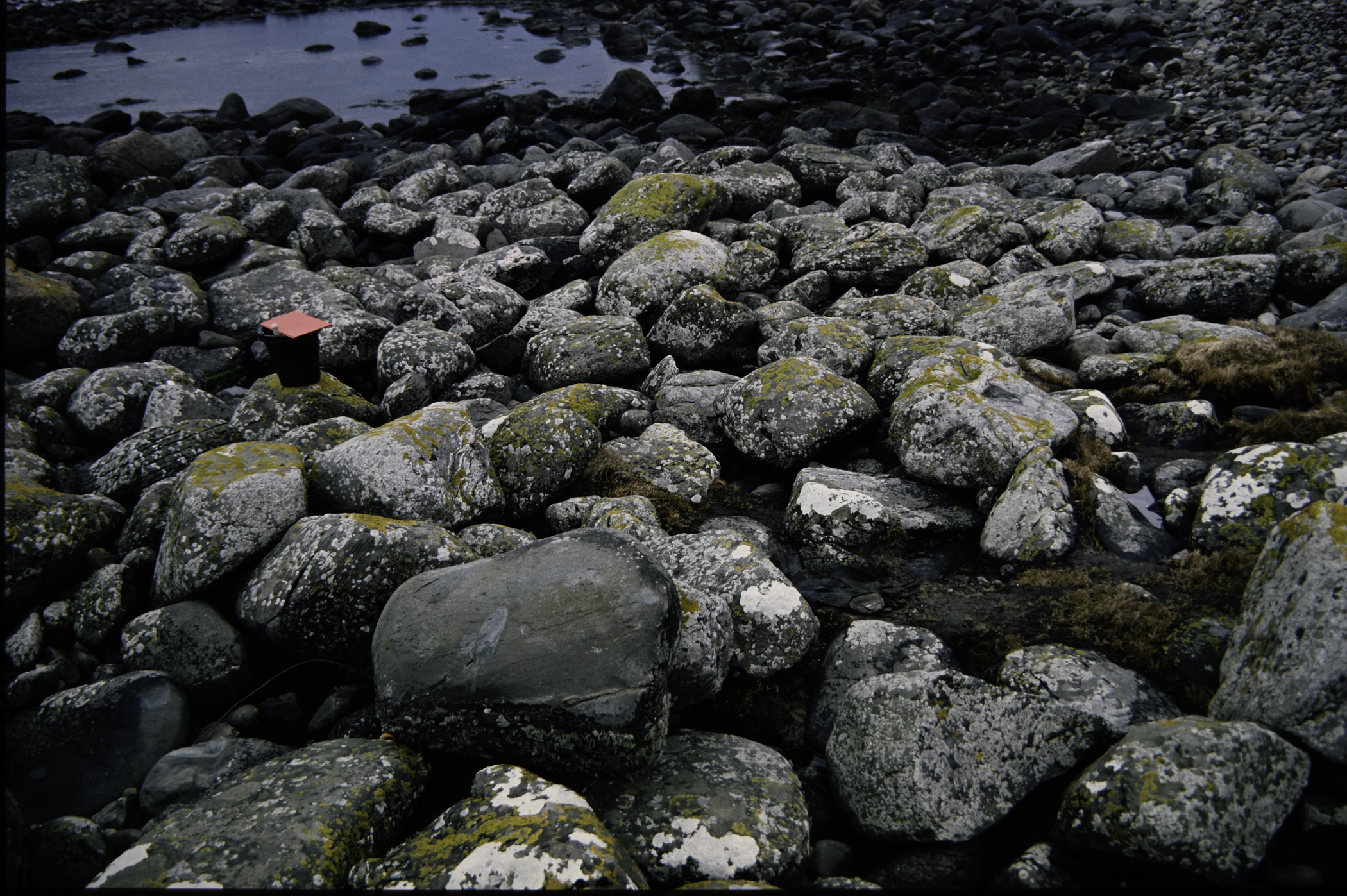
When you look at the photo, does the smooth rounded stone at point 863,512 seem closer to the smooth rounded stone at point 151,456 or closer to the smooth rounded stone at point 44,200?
the smooth rounded stone at point 151,456

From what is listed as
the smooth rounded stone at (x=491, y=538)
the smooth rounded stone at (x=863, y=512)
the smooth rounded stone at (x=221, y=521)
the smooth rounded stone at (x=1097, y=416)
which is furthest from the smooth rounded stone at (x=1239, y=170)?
the smooth rounded stone at (x=221, y=521)

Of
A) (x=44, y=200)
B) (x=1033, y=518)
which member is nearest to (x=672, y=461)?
(x=1033, y=518)

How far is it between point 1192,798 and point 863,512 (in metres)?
2.55

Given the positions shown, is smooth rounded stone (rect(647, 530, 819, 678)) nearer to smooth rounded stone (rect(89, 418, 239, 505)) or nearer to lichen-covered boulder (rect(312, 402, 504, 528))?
lichen-covered boulder (rect(312, 402, 504, 528))

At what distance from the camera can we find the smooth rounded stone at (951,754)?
119 inches

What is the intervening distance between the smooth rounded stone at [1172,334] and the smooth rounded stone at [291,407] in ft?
22.9

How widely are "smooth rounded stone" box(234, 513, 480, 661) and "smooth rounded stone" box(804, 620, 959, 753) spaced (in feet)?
7.04

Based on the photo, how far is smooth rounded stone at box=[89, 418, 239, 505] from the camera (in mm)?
5258

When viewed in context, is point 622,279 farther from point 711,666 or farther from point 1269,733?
point 1269,733

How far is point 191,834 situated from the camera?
2.81 meters

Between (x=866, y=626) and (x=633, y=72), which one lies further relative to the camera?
(x=633, y=72)

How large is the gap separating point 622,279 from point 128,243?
726cm

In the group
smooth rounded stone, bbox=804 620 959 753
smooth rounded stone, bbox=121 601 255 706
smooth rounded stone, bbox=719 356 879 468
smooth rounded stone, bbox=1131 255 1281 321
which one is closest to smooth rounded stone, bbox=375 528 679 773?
smooth rounded stone, bbox=804 620 959 753

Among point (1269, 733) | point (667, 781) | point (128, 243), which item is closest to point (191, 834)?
point (667, 781)
